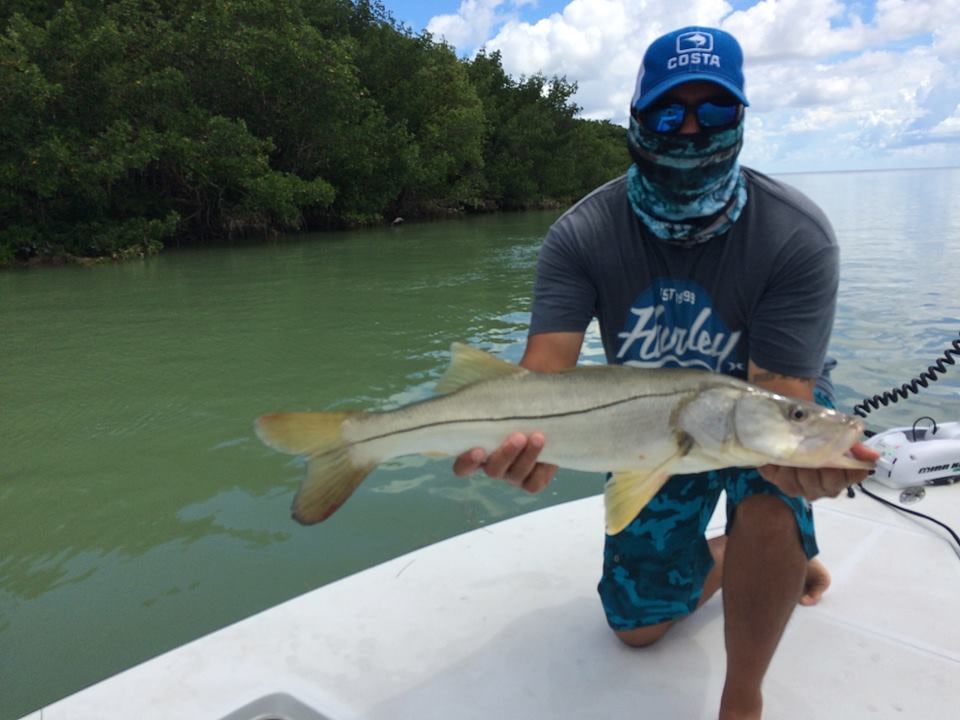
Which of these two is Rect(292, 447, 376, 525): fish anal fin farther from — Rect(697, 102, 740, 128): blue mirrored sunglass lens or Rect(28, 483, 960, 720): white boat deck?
Rect(697, 102, 740, 128): blue mirrored sunglass lens

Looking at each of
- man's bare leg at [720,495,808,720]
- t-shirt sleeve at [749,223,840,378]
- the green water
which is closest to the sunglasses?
t-shirt sleeve at [749,223,840,378]

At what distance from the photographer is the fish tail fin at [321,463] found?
1.87 m

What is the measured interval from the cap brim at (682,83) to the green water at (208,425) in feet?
9.84

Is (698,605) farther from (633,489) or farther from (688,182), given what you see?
(688,182)

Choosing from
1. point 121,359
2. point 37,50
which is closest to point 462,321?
point 121,359

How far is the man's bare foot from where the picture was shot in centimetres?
267

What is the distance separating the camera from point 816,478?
188cm

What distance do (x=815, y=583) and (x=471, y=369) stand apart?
1.69 m

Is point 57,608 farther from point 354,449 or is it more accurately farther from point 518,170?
point 518,170

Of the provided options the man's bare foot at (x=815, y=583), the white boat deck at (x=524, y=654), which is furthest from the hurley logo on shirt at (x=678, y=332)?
the white boat deck at (x=524, y=654)

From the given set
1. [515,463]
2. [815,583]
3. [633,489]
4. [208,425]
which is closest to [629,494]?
[633,489]

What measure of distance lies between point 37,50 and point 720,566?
22174 millimetres

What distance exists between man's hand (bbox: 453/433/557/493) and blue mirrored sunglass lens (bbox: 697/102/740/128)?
111 cm

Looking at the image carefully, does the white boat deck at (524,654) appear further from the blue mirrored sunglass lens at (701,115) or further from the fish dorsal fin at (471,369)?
the blue mirrored sunglass lens at (701,115)
